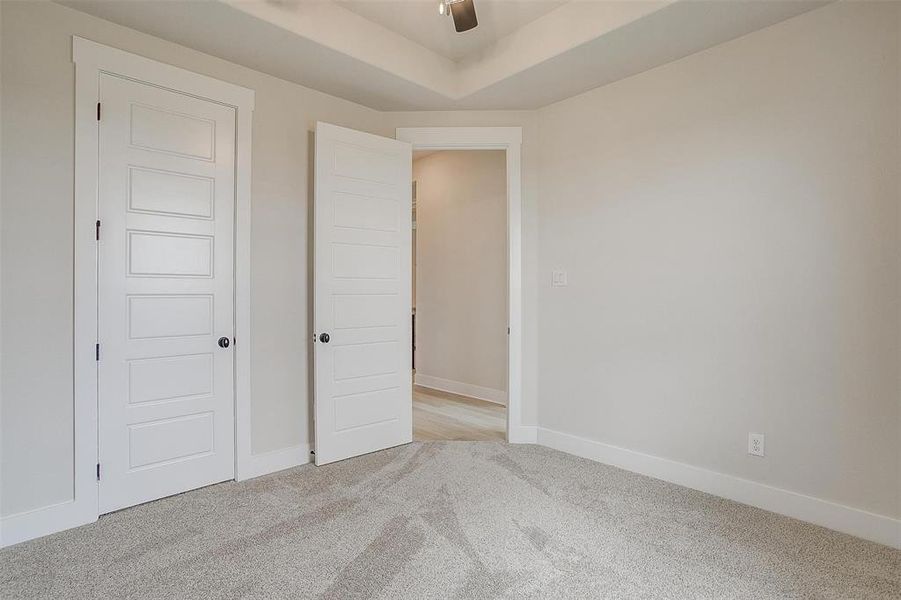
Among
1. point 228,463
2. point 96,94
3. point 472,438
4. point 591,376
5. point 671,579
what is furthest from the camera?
point 472,438

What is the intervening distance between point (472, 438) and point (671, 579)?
81.6 inches

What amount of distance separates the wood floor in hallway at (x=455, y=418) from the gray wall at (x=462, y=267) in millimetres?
309

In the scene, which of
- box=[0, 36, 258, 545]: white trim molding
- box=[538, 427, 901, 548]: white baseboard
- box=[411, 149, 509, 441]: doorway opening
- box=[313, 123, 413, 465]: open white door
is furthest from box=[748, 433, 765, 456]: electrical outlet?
box=[0, 36, 258, 545]: white trim molding

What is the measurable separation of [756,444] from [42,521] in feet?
12.4

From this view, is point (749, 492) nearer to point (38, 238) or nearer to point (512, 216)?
Answer: point (512, 216)

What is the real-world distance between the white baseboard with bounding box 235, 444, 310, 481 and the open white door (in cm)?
17

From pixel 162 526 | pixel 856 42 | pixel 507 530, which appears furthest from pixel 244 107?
pixel 856 42

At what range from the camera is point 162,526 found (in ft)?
7.69

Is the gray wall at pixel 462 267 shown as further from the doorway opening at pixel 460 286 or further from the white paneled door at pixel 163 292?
the white paneled door at pixel 163 292

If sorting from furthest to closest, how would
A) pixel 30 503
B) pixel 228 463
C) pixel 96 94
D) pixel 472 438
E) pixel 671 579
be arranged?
1. pixel 472 438
2. pixel 228 463
3. pixel 96 94
4. pixel 30 503
5. pixel 671 579

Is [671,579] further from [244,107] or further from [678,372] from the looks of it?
[244,107]

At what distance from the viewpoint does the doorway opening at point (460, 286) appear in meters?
5.11

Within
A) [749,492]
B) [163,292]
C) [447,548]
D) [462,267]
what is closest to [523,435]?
[749,492]

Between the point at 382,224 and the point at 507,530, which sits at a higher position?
the point at 382,224
